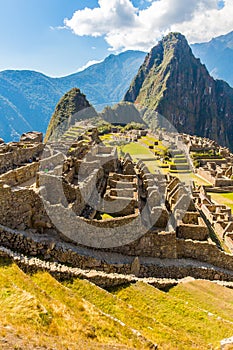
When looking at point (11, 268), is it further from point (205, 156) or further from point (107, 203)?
point (205, 156)

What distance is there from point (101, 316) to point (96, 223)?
586cm

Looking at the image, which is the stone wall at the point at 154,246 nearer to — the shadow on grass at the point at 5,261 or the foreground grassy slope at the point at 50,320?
the foreground grassy slope at the point at 50,320

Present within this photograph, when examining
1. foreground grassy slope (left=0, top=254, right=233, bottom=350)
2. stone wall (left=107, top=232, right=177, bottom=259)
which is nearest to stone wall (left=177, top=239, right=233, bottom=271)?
stone wall (left=107, top=232, right=177, bottom=259)

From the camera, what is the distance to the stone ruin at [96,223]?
12469mm

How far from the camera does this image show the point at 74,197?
1584cm

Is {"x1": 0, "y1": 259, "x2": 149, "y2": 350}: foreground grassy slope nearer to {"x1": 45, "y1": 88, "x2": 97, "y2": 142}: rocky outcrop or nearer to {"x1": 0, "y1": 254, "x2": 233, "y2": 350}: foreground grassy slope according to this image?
{"x1": 0, "y1": 254, "x2": 233, "y2": 350}: foreground grassy slope

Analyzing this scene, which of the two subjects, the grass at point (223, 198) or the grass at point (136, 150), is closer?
the grass at point (223, 198)

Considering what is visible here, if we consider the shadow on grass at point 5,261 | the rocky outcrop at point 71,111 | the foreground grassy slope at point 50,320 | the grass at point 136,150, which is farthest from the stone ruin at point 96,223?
the rocky outcrop at point 71,111

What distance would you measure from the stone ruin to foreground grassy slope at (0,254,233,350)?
1.99 metres

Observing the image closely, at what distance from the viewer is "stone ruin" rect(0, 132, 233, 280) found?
1247 cm

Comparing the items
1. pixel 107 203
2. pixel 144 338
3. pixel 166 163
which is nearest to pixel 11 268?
pixel 144 338

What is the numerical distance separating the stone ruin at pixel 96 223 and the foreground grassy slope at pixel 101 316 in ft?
6.52

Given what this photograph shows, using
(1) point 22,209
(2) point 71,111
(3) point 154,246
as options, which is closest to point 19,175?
(1) point 22,209

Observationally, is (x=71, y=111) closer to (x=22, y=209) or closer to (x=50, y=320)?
(x=22, y=209)
